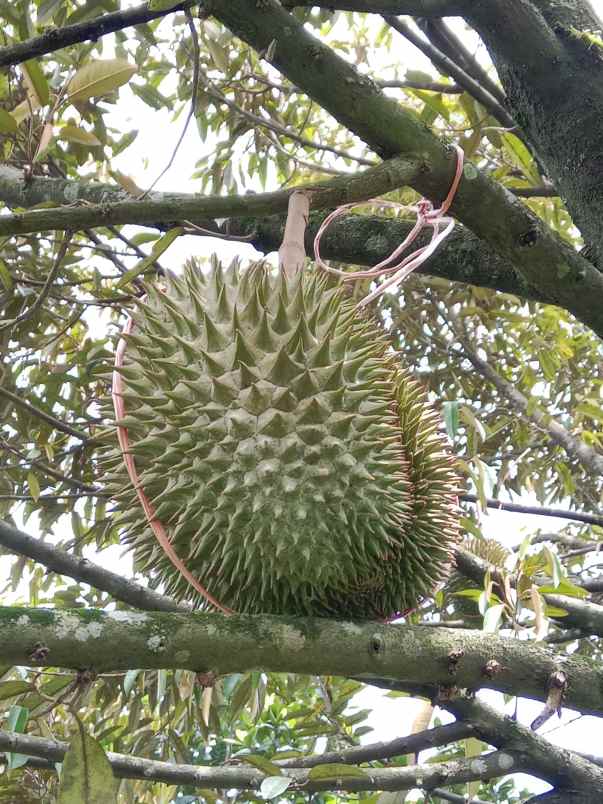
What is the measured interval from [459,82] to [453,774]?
1.42m

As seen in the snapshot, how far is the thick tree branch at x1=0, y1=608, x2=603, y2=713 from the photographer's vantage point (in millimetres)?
762

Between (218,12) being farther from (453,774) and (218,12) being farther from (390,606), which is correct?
(453,774)

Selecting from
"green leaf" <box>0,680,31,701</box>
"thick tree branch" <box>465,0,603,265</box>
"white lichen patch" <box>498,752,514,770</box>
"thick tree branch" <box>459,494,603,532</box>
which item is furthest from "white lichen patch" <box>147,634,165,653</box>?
"thick tree branch" <box>459,494,603,532</box>


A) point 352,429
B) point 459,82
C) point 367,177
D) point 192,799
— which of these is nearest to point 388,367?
point 352,429

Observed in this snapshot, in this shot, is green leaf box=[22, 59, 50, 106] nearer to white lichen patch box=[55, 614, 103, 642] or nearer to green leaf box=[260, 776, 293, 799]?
white lichen patch box=[55, 614, 103, 642]

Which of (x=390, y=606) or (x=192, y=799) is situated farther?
(x=192, y=799)

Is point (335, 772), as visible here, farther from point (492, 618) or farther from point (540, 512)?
point (540, 512)

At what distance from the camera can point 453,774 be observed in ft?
4.04

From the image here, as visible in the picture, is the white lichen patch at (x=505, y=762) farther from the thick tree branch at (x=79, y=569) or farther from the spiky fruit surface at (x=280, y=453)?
the thick tree branch at (x=79, y=569)

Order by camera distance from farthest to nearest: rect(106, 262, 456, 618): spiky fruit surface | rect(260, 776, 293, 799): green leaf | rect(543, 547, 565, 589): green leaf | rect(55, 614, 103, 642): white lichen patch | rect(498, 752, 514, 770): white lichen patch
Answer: rect(543, 547, 565, 589): green leaf, rect(498, 752, 514, 770): white lichen patch, rect(260, 776, 293, 799): green leaf, rect(106, 262, 456, 618): spiky fruit surface, rect(55, 614, 103, 642): white lichen patch

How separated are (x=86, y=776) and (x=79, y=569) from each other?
65 centimetres

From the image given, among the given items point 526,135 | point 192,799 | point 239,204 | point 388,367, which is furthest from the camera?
point 192,799

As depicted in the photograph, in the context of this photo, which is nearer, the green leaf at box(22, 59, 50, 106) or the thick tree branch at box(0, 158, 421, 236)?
the thick tree branch at box(0, 158, 421, 236)

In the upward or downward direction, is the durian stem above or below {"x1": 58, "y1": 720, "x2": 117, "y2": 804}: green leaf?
above
